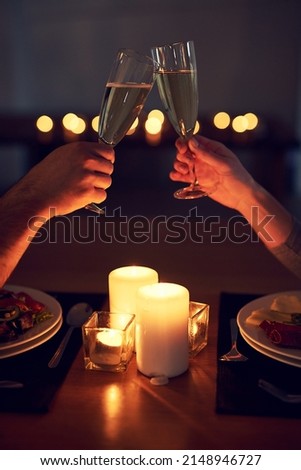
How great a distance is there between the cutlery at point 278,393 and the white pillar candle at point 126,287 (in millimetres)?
265

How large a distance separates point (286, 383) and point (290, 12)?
4700mm

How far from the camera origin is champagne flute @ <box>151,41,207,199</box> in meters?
0.96

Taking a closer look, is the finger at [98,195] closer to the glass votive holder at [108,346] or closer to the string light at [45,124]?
the glass votive holder at [108,346]

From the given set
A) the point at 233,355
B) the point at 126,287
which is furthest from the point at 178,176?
the point at 233,355

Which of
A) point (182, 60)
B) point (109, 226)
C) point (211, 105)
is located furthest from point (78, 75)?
point (182, 60)

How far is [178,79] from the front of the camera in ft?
3.19

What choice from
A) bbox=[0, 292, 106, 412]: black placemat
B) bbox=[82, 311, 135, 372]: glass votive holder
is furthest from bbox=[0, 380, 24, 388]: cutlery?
bbox=[82, 311, 135, 372]: glass votive holder

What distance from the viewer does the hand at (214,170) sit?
110 centimetres

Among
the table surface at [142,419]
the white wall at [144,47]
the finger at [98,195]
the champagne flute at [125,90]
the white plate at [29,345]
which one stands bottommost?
the table surface at [142,419]

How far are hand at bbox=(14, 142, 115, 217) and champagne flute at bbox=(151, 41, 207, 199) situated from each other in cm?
15

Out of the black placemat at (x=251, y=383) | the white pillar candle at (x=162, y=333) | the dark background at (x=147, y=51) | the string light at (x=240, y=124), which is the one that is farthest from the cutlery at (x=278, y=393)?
the dark background at (x=147, y=51)

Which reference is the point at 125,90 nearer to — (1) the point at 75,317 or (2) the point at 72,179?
(2) the point at 72,179

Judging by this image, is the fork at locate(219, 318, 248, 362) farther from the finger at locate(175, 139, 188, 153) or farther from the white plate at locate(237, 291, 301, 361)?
the finger at locate(175, 139, 188, 153)

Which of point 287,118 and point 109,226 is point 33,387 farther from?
point 287,118
